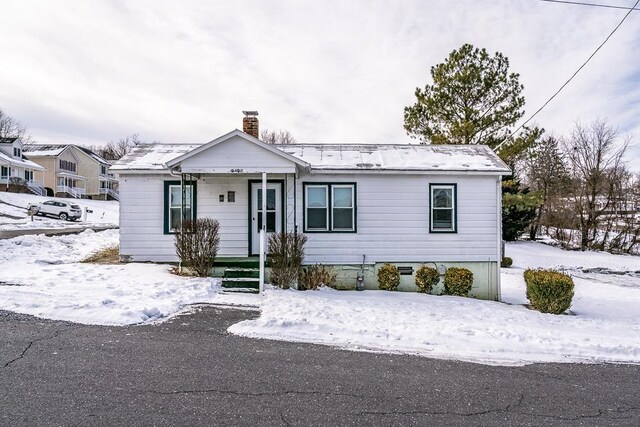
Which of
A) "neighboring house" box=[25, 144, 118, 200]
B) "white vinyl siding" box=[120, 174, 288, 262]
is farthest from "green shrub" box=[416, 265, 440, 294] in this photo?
"neighboring house" box=[25, 144, 118, 200]

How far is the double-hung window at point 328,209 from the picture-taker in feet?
38.5

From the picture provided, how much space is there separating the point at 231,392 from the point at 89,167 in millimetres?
66016

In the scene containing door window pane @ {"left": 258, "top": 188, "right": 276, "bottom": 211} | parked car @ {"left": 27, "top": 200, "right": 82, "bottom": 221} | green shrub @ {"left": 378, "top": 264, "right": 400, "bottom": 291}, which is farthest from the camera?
parked car @ {"left": 27, "top": 200, "right": 82, "bottom": 221}

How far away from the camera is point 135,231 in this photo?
38.2 feet

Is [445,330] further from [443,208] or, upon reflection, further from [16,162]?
[16,162]

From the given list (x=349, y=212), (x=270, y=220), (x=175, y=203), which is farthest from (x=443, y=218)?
(x=175, y=203)

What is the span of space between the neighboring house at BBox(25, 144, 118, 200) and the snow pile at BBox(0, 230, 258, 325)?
142 feet

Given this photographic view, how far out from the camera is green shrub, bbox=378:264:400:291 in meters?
11.4

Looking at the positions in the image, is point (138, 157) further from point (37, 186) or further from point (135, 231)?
point (37, 186)

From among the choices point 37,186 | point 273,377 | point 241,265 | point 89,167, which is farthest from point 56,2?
point 89,167

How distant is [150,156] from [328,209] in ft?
18.4

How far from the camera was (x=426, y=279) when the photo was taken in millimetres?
11531

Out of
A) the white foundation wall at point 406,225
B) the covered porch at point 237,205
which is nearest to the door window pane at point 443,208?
the white foundation wall at point 406,225

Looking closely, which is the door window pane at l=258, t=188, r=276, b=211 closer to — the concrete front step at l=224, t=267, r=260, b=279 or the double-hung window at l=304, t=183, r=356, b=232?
Result: the double-hung window at l=304, t=183, r=356, b=232
